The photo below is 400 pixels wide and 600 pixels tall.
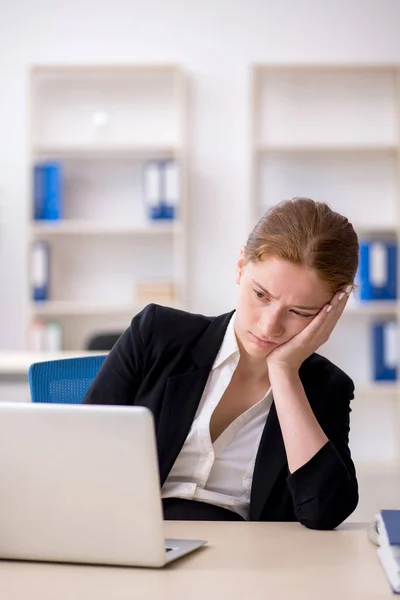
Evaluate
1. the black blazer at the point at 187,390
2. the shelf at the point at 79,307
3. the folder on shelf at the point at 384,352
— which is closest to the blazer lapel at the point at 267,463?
the black blazer at the point at 187,390

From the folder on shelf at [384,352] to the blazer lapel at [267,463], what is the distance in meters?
3.52

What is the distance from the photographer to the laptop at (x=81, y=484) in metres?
1.21

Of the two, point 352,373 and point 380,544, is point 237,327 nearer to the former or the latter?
point 380,544

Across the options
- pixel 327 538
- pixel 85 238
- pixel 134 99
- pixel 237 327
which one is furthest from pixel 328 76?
pixel 327 538

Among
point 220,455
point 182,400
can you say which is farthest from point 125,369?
point 220,455

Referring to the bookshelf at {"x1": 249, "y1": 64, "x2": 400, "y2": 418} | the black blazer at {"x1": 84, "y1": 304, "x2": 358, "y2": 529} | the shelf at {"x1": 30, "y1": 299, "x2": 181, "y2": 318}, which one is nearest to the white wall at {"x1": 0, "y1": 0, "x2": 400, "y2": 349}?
the bookshelf at {"x1": 249, "y1": 64, "x2": 400, "y2": 418}

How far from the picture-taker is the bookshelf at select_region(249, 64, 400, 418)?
17.7ft

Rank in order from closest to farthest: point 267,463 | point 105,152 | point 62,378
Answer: point 267,463 → point 62,378 → point 105,152

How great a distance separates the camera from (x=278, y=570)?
1.28 meters

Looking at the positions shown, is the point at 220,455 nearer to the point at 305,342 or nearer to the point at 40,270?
the point at 305,342

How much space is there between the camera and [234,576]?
1250 mm

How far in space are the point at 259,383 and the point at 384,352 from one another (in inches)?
137

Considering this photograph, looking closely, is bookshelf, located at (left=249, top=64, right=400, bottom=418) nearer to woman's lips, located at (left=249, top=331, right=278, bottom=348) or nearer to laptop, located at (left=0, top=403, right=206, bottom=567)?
woman's lips, located at (left=249, top=331, right=278, bottom=348)

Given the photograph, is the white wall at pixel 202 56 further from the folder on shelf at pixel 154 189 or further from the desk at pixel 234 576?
the desk at pixel 234 576
